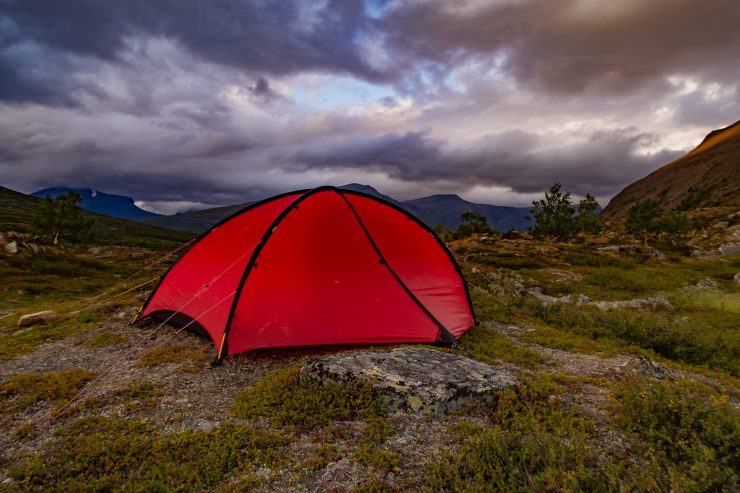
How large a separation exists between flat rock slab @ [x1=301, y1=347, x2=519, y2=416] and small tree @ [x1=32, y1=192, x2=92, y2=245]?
224 ft

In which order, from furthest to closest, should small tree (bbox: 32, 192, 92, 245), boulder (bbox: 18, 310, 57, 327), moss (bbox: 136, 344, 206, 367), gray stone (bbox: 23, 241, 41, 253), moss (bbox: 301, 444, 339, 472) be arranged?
small tree (bbox: 32, 192, 92, 245)
gray stone (bbox: 23, 241, 41, 253)
boulder (bbox: 18, 310, 57, 327)
moss (bbox: 136, 344, 206, 367)
moss (bbox: 301, 444, 339, 472)

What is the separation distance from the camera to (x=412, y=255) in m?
12.4

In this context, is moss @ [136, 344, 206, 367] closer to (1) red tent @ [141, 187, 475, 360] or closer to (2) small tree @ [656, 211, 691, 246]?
(1) red tent @ [141, 187, 475, 360]

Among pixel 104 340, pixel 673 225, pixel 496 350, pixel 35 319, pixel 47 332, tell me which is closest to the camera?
pixel 496 350

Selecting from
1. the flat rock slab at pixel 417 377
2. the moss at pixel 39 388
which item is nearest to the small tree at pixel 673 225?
the flat rock slab at pixel 417 377

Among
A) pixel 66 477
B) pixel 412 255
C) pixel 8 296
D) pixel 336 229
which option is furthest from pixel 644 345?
pixel 8 296

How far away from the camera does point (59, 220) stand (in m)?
59.1

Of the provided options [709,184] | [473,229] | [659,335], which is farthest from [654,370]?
[709,184]

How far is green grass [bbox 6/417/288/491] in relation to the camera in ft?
16.6

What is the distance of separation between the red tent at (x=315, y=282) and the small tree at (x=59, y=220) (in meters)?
62.6

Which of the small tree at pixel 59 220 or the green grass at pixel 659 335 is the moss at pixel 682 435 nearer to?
the green grass at pixel 659 335

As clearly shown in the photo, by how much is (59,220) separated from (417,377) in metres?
73.4

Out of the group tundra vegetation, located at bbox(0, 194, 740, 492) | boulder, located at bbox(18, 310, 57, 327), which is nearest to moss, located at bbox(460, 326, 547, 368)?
tundra vegetation, located at bbox(0, 194, 740, 492)

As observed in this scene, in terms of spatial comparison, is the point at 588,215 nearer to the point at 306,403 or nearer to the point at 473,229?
the point at 473,229
